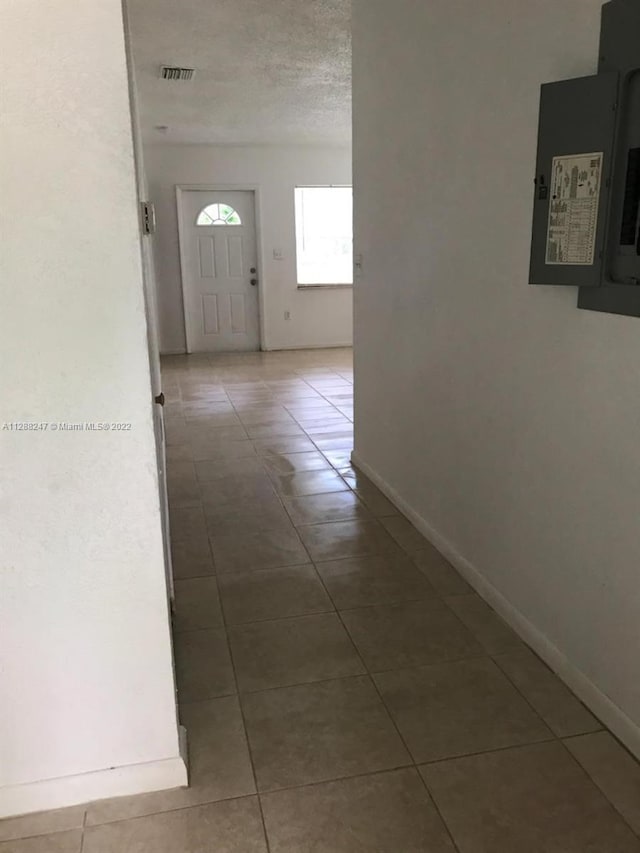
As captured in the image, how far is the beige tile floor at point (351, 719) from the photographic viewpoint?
1531 mm

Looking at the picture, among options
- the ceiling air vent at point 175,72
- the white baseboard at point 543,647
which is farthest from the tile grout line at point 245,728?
the ceiling air vent at point 175,72

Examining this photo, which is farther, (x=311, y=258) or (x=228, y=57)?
(x=311, y=258)

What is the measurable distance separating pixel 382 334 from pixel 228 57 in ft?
8.08

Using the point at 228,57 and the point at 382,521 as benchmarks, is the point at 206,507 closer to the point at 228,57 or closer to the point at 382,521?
the point at 382,521

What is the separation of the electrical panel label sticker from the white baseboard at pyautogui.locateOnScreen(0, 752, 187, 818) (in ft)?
5.41

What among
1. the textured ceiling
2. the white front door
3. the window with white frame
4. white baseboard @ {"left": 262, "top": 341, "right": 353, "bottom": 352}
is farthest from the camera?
white baseboard @ {"left": 262, "top": 341, "right": 353, "bottom": 352}

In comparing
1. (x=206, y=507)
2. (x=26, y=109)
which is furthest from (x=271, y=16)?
(x=26, y=109)

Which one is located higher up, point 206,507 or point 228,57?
point 228,57

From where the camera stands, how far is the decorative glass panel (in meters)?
7.97

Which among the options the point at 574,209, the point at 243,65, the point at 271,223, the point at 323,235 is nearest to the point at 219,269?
the point at 271,223

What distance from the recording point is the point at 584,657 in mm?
1941

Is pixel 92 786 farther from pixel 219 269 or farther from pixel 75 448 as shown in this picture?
pixel 219 269

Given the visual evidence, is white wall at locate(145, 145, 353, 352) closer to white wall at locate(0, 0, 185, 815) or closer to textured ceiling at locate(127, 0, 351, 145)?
textured ceiling at locate(127, 0, 351, 145)

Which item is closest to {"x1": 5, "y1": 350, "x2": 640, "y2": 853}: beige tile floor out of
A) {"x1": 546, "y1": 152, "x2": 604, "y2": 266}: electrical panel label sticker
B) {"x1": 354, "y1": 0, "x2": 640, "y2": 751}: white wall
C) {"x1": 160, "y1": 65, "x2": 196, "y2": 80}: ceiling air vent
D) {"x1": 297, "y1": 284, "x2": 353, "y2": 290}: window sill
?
{"x1": 354, "y1": 0, "x2": 640, "y2": 751}: white wall
